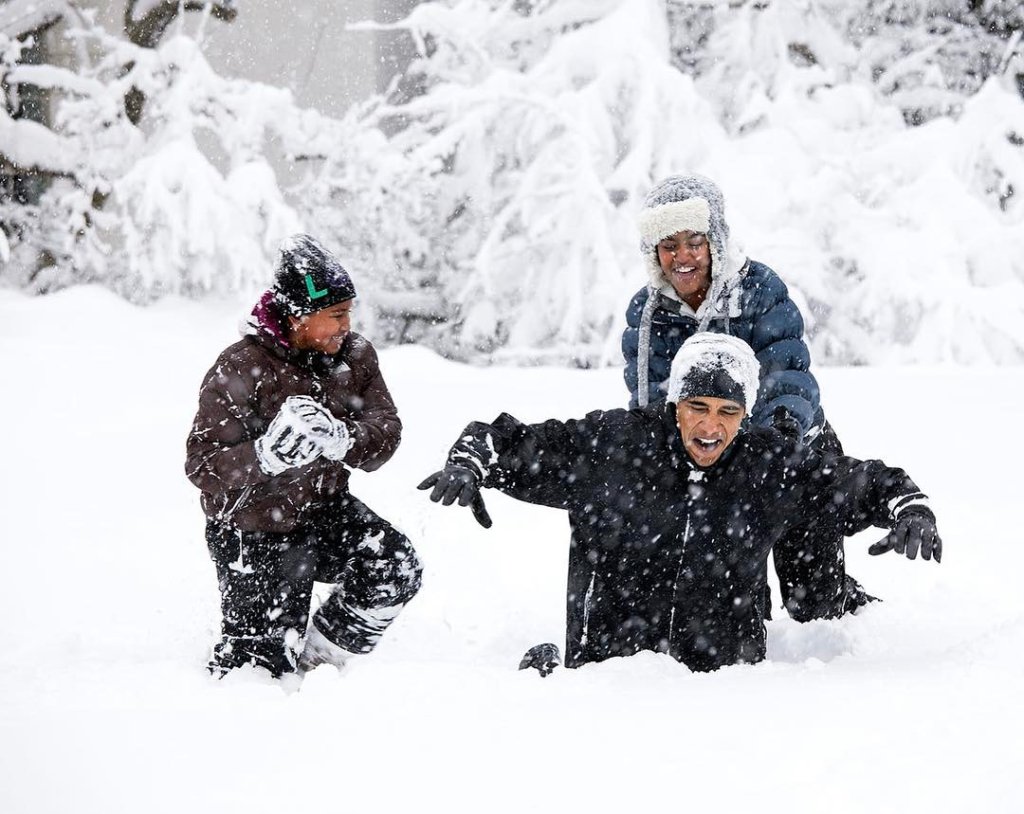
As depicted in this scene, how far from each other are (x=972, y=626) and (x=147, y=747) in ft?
11.3

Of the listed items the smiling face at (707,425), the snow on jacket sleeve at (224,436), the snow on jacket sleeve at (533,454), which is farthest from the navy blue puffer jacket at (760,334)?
the snow on jacket sleeve at (224,436)

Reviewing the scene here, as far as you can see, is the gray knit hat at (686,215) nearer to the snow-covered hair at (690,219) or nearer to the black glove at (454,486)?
the snow-covered hair at (690,219)

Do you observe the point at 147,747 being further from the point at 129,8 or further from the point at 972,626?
the point at 129,8

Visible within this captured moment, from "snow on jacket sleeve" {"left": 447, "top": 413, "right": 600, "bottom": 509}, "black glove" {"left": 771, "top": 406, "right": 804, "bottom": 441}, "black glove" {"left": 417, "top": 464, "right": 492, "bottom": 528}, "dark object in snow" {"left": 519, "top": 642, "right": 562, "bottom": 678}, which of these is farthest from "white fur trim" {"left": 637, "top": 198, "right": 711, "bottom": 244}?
"dark object in snow" {"left": 519, "top": 642, "right": 562, "bottom": 678}

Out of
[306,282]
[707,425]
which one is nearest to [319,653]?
[306,282]

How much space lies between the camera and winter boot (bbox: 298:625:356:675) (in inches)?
168

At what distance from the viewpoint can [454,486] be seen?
306cm

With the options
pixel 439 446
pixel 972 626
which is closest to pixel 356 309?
pixel 439 446

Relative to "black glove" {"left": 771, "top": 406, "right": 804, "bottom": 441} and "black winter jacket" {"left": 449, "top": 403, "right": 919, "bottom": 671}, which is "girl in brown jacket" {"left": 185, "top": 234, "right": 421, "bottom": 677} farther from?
"black glove" {"left": 771, "top": 406, "right": 804, "bottom": 441}

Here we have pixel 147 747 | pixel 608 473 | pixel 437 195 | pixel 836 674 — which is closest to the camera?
pixel 147 747

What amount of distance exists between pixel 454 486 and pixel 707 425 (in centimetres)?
83

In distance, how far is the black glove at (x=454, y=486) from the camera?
3041 mm

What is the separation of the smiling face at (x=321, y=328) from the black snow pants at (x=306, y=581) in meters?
0.60

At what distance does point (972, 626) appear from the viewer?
4.67 metres
